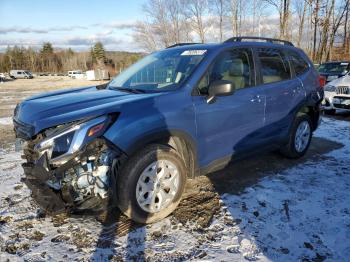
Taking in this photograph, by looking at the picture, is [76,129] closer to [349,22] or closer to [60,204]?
[60,204]

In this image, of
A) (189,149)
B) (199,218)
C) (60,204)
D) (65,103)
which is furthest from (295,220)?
(65,103)

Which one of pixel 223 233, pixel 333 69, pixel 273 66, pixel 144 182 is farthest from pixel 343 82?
pixel 144 182

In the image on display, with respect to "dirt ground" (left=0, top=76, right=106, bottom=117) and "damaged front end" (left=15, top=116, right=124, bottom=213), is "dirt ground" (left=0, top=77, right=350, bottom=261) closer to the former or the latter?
"damaged front end" (left=15, top=116, right=124, bottom=213)

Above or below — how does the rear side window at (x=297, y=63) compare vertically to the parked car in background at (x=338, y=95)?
above

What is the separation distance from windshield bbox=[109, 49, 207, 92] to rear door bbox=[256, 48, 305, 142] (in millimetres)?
1104

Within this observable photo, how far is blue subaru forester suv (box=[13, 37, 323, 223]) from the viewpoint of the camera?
3.08 metres

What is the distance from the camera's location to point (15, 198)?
13.7 ft

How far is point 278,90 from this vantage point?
15.6 feet

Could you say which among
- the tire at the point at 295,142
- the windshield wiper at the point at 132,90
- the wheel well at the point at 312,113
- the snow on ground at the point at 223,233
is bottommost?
the snow on ground at the point at 223,233

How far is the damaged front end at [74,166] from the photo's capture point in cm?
299

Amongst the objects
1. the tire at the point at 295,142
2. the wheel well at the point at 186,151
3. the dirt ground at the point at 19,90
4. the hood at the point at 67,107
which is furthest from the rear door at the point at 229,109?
the dirt ground at the point at 19,90

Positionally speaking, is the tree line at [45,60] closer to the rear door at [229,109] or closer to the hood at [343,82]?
the hood at [343,82]

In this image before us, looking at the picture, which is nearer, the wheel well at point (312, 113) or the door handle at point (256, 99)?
the door handle at point (256, 99)

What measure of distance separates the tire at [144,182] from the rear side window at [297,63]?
276cm
